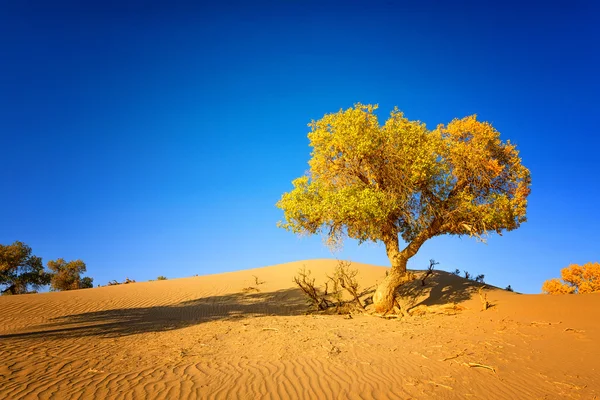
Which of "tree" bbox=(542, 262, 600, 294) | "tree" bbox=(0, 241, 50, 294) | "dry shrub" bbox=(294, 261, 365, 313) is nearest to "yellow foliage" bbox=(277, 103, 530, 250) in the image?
"dry shrub" bbox=(294, 261, 365, 313)

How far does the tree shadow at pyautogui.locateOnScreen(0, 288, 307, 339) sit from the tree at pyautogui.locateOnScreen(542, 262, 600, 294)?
1850cm

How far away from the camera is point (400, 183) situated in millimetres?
15781

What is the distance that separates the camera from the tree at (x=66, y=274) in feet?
149

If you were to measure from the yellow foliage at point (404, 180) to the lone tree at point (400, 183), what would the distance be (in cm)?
4

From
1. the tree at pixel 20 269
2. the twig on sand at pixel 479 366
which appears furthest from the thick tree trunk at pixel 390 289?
the tree at pixel 20 269

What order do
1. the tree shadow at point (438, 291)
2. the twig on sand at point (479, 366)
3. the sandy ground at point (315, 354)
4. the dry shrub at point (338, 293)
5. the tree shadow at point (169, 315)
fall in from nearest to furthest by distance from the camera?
the sandy ground at point (315, 354), the twig on sand at point (479, 366), the tree shadow at point (169, 315), the dry shrub at point (338, 293), the tree shadow at point (438, 291)

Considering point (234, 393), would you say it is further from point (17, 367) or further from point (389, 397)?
point (17, 367)

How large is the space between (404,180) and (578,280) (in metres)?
19.2

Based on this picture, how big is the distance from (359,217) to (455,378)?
8440mm

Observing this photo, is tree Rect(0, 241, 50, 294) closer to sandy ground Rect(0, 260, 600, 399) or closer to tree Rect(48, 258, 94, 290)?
tree Rect(48, 258, 94, 290)

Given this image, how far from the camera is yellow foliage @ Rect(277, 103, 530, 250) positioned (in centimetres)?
1534

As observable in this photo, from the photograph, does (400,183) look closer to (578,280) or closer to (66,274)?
(578,280)

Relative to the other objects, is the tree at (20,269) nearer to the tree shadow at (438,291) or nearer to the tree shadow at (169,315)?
the tree shadow at (169,315)

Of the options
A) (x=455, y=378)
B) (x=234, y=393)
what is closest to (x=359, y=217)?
(x=455, y=378)
